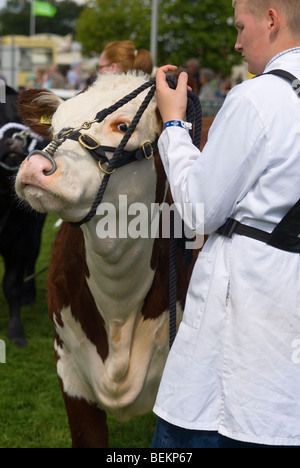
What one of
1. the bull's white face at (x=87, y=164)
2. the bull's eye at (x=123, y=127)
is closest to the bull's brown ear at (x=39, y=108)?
the bull's white face at (x=87, y=164)

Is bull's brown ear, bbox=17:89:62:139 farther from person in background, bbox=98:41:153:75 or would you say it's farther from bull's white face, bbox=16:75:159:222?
person in background, bbox=98:41:153:75

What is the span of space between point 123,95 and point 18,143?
2.42 m

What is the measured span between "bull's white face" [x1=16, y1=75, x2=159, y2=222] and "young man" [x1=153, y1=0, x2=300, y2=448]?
1.22 feet

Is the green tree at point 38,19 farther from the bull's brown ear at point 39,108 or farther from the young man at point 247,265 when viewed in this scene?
the young man at point 247,265

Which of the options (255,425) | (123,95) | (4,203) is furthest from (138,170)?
(4,203)

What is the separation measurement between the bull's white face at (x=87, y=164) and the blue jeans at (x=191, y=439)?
0.71 metres

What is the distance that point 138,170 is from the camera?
2404mm

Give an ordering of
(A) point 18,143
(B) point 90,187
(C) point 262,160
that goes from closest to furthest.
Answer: (C) point 262,160 < (B) point 90,187 < (A) point 18,143

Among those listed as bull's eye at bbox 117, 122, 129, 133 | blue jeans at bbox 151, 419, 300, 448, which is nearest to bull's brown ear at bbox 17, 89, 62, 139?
bull's eye at bbox 117, 122, 129, 133

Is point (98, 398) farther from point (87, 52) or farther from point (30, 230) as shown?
point (87, 52)

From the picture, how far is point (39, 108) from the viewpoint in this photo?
2682mm

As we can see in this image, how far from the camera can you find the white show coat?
1.72 meters

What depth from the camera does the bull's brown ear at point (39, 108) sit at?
105 inches

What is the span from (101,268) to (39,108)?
66cm
